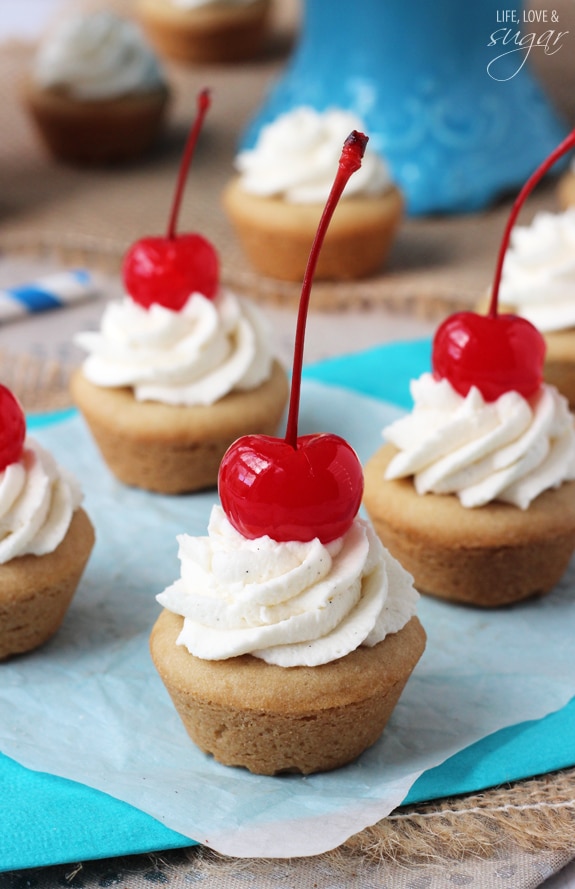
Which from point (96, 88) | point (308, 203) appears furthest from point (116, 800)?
point (96, 88)

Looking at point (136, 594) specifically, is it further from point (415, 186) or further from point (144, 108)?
point (144, 108)

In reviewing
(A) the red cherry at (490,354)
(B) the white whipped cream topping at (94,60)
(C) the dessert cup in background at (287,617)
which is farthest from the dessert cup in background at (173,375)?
(B) the white whipped cream topping at (94,60)

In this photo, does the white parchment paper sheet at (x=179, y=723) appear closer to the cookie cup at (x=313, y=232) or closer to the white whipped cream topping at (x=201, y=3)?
the cookie cup at (x=313, y=232)

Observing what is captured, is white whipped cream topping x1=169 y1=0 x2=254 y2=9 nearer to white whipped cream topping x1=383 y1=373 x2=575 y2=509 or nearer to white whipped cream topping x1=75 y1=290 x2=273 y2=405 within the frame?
white whipped cream topping x1=75 y1=290 x2=273 y2=405

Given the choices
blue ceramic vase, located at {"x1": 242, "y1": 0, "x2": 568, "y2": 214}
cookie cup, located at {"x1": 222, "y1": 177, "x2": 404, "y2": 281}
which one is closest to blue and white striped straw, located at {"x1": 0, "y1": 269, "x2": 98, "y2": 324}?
cookie cup, located at {"x1": 222, "y1": 177, "x2": 404, "y2": 281}

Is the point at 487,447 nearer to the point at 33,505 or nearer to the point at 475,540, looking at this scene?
the point at 475,540

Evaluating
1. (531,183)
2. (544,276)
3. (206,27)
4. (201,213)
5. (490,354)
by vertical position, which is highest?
(531,183)
